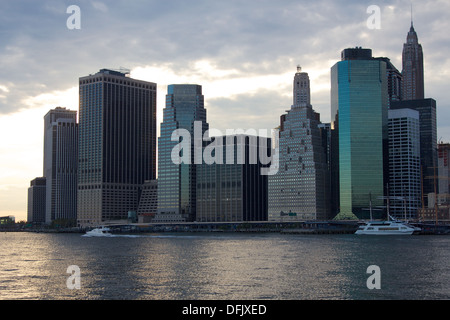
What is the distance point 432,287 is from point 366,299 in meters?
13.1

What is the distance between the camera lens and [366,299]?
58000 millimetres

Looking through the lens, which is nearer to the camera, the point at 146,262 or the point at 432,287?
the point at 432,287

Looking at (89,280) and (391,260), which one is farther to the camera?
(391,260)

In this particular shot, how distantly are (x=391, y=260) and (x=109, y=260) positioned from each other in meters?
50.8

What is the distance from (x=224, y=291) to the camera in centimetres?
6406

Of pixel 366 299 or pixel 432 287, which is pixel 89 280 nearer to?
pixel 366 299
